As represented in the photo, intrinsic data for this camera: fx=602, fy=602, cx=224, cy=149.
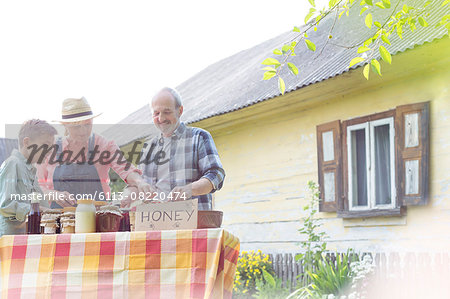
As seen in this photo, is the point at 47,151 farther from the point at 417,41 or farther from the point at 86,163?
the point at 417,41

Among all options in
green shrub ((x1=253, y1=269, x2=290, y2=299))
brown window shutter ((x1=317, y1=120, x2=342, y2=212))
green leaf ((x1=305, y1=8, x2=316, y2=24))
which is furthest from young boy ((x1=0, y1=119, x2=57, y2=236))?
brown window shutter ((x1=317, y1=120, x2=342, y2=212))

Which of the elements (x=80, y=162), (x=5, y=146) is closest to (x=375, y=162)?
(x=80, y=162)

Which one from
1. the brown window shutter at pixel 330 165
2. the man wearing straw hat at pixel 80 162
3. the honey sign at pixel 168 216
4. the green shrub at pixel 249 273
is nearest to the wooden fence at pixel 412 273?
the brown window shutter at pixel 330 165

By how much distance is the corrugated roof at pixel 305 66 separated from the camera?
709 cm

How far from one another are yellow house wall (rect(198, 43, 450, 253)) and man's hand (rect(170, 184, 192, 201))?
4509 mm

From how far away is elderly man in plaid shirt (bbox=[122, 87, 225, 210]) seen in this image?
10.6ft

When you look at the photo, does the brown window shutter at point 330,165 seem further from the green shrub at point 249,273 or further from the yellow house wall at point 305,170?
the green shrub at point 249,273

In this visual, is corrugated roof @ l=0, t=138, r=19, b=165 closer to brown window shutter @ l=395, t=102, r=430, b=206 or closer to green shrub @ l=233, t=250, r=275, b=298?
green shrub @ l=233, t=250, r=275, b=298

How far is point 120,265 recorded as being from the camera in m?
2.62

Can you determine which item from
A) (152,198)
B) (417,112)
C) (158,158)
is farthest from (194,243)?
(417,112)

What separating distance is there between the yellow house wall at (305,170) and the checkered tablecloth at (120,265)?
4713 millimetres

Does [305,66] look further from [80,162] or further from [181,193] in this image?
[181,193]

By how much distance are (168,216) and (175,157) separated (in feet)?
2.59

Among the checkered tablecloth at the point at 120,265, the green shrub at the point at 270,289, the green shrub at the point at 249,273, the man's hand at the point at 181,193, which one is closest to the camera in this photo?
the checkered tablecloth at the point at 120,265
